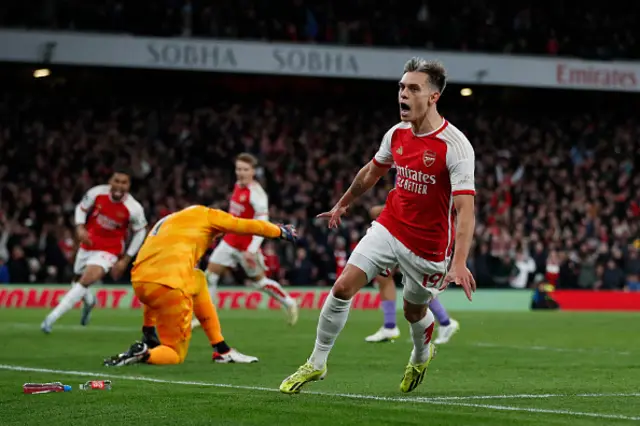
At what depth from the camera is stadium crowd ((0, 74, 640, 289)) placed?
92.4ft

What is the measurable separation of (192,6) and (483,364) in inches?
839

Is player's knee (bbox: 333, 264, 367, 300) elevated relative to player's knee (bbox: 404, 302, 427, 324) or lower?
elevated

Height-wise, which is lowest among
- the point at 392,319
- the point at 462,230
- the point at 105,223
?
the point at 392,319

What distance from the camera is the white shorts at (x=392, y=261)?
882cm

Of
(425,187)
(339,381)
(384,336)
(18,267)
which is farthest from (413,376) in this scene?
(18,267)

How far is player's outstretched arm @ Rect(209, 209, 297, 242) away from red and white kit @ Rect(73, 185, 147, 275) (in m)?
4.60

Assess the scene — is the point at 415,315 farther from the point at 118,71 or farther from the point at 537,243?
the point at 118,71

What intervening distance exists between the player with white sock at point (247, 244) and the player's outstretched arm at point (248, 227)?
5.38 m

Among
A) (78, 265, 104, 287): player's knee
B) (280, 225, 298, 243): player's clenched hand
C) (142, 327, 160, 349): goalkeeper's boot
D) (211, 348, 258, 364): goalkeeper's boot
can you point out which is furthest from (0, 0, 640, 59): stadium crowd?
(280, 225, 298, 243): player's clenched hand

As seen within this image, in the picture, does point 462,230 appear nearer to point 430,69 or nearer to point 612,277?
point 430,69

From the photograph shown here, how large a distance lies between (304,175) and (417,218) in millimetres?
23278

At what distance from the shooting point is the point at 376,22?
34031 mm

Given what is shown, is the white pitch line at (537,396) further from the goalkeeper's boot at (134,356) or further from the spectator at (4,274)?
the spectator at (4,274)

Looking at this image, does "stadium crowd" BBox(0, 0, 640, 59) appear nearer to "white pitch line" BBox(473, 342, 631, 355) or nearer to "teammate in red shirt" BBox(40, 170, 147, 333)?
"teammate in red shirt" BBox(40, 170, 147, 333)
